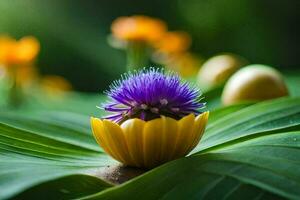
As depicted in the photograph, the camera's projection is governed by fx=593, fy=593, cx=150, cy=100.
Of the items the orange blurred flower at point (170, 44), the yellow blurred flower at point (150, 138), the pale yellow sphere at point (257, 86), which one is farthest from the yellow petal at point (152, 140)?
the orange blurred flower at point (170, 44)

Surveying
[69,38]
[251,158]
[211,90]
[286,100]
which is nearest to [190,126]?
[251,158]

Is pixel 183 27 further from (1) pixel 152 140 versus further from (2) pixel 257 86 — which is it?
(1) pixel 152 140

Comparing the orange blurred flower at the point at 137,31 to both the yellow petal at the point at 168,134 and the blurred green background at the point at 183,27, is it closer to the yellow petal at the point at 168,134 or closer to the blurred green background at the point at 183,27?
the yellow petal at the point at 168,134

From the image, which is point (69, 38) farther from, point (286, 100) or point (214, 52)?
point (286, 100)

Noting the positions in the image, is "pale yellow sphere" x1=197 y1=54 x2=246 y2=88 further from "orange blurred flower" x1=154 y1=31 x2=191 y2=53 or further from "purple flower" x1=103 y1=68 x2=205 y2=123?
"purple flower" x1=103 y1=68 x2=205 y2=123

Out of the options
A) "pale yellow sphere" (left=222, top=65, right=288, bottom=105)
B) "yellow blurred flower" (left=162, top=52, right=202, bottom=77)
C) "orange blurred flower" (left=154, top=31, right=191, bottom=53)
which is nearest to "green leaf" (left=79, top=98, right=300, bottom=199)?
"pale yellow sphere" (left=222, top=65, right=288, bottom=105)

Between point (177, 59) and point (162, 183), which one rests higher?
point (177, 59)

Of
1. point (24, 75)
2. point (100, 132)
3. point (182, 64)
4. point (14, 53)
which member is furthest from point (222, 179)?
point (182, 64)

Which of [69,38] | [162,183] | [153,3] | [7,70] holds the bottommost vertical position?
[162,183]
